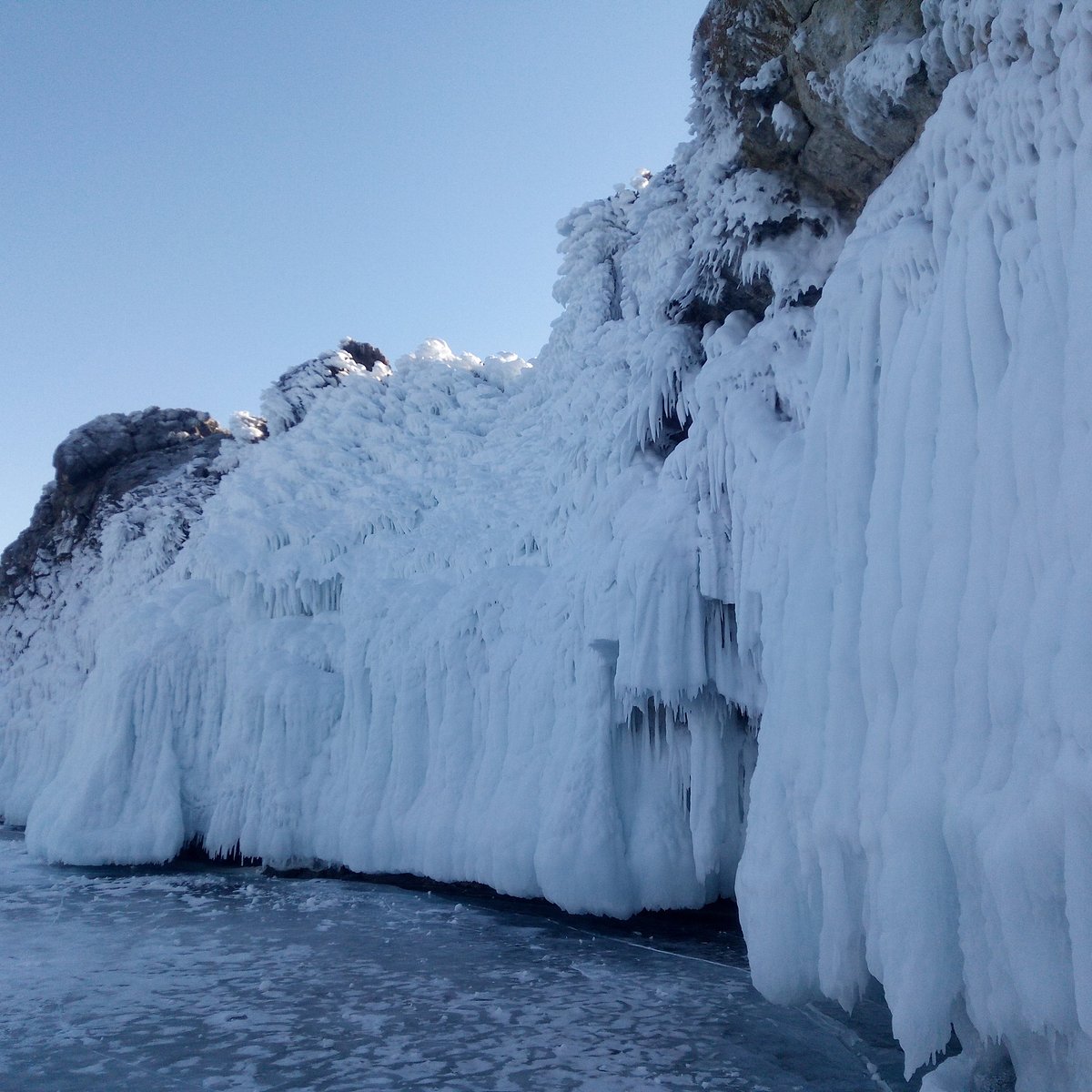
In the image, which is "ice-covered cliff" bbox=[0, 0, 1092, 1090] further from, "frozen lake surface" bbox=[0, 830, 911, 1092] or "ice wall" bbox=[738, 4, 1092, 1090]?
"frozen lake surface" bbox=[0, 830, 911, 1092]

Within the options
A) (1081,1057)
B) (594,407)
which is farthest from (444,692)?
(1081,1057)

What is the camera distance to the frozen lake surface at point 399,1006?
562 cm

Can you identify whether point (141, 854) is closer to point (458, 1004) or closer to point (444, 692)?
point (444, 692)

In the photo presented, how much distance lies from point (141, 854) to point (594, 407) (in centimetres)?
942

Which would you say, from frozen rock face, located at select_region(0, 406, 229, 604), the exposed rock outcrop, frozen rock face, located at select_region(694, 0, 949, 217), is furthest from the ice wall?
frozen rock face, located at select_region(0, 406, 229, 604)

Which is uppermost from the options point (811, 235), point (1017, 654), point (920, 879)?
point (811, 235)

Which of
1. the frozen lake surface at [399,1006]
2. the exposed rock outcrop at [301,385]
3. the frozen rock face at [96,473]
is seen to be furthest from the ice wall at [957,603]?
the frozen rock face at [96,473]

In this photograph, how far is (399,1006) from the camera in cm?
689

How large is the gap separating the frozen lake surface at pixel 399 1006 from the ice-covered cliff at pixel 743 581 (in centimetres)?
64

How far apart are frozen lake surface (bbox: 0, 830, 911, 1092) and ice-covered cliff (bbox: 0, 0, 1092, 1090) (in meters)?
0.64

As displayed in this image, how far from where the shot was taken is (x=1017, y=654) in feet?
12.8

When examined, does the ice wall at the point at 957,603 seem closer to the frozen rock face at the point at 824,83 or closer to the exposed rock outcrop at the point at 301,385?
the frozen rock face at the point at 824,83

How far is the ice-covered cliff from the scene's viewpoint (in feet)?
13.2

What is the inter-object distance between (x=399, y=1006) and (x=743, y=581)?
420 cm
